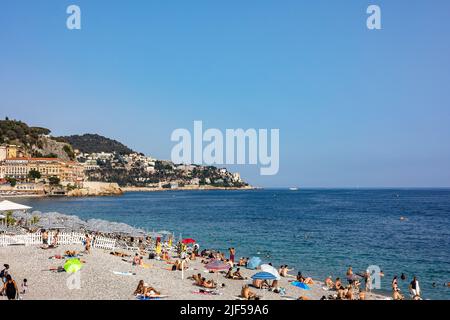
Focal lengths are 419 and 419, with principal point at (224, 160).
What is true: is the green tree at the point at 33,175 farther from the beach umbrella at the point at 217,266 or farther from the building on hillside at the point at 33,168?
the beach umbrella at the point at 217,266

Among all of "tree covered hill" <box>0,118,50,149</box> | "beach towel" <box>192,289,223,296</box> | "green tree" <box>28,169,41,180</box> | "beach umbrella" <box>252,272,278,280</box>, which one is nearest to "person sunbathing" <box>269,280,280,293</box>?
"beach umbrella" <box>252,272,278,280</box>

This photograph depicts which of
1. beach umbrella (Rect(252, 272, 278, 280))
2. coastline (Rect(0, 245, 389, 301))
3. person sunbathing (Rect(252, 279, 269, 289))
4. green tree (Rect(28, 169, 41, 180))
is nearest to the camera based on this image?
coastline (Rect(0, 245, 389, 301))

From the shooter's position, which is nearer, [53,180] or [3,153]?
[53,180]

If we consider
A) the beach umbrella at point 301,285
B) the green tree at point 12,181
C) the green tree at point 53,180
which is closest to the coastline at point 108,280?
the beach umbrella at point 301,285

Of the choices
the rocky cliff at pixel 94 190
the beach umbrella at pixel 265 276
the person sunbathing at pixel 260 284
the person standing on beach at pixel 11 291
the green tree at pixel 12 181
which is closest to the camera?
the person standing on beach at pixel 11 291

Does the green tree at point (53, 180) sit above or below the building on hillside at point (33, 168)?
below

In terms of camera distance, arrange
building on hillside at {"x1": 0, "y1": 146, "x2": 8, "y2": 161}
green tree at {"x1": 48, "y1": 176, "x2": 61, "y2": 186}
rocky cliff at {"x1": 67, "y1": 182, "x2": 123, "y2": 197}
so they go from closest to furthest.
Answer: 1. green tree at {"x1": 48, "y1": 176, "x2": 61, "y2": 186}
2. rocky cliff at {"x1": 67, "y1": 182, "x2": 123, "y2": 197}
3. building on hillside at {"x1": 0, "y1": 146, "x2": 8, "y2": 161}

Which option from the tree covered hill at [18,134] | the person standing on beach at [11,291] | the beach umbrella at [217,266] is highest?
the tree covered hill at [18,134]

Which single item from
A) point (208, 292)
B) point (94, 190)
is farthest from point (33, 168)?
point (208, 292)

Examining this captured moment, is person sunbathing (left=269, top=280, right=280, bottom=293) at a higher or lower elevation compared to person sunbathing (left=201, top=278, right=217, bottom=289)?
lower

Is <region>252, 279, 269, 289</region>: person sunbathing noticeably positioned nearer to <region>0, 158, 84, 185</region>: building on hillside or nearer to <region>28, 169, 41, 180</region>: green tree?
<region>28, 169, 41, 180</region>: green tree

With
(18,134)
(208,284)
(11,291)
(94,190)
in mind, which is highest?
(18,134)

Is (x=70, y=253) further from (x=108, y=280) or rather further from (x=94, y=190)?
(x=94, y=190)
